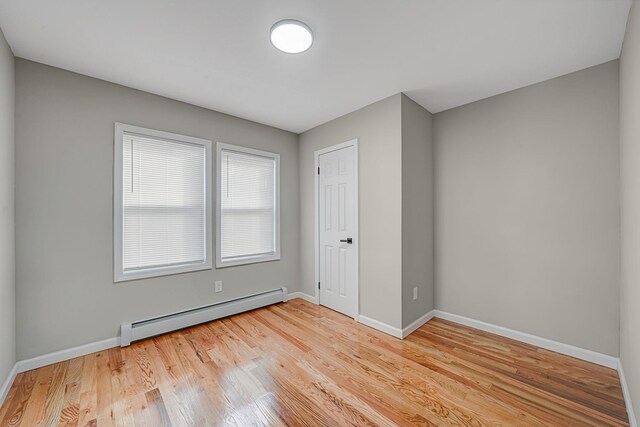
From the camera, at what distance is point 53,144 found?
2232mm

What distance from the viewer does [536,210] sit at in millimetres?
2512

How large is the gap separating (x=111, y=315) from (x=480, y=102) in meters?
4.26

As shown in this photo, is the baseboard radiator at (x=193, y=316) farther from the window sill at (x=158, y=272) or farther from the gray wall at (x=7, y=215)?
the gray wall at (x=7, y=215)

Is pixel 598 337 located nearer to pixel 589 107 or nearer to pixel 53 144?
pixel 589 107

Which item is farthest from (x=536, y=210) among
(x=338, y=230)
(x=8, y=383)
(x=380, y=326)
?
(x=8, y=383)

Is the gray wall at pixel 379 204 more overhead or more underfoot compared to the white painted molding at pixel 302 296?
more overhead

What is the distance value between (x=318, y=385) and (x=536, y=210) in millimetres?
2485

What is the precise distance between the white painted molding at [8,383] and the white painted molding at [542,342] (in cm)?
382

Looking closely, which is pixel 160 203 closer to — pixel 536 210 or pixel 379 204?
pixel 379 204

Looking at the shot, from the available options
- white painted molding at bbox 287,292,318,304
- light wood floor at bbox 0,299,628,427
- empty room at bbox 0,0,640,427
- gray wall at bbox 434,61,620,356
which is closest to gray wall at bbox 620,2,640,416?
empty room at bbox 0,0,640,427

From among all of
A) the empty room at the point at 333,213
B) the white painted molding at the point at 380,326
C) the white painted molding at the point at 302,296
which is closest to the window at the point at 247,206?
the empty room at the point at 333,213

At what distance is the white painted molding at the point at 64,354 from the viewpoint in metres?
2.09

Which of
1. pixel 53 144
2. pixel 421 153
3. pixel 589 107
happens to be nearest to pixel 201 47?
pixel 53 144

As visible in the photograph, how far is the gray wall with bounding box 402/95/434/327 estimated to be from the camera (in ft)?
9.10
